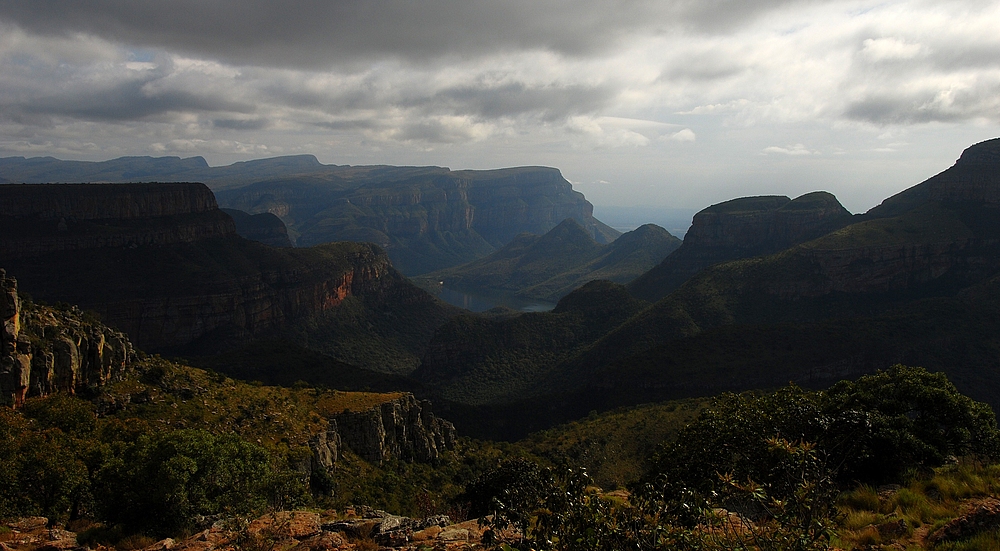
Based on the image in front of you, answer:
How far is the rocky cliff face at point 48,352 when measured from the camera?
101 ft

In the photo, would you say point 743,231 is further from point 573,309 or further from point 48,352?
point 48,352

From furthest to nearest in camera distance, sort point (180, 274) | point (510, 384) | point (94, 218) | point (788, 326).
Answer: point (94, 218), point (180, 274), point (510, 384), point (788, 326)

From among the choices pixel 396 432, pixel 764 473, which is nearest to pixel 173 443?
pixel 764 473

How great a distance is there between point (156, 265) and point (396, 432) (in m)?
98.3

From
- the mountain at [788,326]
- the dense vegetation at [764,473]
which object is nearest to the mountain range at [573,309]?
the mountain at [788,326]

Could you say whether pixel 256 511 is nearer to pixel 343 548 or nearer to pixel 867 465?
pixel 343 548

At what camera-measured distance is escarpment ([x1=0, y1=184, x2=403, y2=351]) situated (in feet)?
365

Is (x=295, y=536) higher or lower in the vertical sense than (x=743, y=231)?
lower

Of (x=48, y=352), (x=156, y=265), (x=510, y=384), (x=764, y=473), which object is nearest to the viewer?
(x=764, y=473)

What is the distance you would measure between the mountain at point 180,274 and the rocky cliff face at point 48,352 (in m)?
80.4

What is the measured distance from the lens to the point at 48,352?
33.5m

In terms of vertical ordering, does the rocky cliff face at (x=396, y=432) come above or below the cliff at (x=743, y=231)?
below

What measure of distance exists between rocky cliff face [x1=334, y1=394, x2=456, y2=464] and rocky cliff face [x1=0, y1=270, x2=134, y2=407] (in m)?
18.3

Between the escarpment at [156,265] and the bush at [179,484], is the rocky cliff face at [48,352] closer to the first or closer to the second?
the bush at [179,484]
